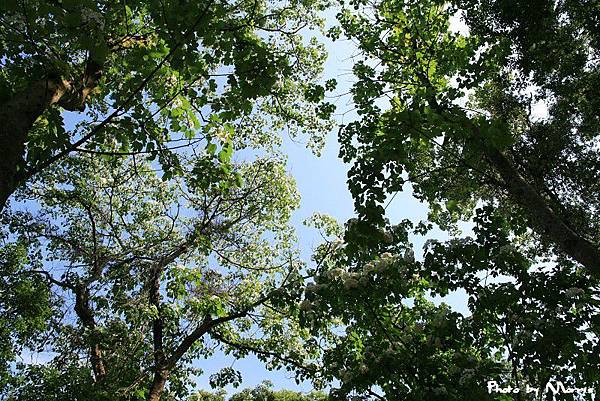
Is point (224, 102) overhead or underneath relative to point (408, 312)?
overhead

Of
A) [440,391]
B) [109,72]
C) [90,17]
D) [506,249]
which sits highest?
[109,72]

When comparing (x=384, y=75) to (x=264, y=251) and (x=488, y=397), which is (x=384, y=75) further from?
(x=488, y=397)

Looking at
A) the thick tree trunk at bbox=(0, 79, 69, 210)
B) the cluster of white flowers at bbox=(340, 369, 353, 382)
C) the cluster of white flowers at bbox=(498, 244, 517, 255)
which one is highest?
the thick tree trunk at bbox=(0, 79, 69, 210)

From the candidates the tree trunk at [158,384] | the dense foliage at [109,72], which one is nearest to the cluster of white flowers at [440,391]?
the dense foliage at [109,72]

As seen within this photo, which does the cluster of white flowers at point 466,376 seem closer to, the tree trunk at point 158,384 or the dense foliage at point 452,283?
the dense foliage at point 452,283

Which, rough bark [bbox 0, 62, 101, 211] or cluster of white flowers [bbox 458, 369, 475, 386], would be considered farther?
cluster of white flowers [bbox 458, 369, 475, 386]

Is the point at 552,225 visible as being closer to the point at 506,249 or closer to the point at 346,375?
the point at 506,249

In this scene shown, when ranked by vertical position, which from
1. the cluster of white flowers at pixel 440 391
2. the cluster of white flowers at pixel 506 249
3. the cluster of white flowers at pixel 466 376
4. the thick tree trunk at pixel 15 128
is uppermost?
the thick tree trunk at pixel 15 128

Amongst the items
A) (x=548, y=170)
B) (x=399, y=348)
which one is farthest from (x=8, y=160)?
(x=548, y=170)

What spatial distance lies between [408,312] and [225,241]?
7823 millimetres

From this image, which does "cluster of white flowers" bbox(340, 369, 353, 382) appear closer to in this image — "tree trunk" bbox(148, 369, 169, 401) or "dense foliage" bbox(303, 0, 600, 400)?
"dense foliage" bbox(303, 0, 600, 400)

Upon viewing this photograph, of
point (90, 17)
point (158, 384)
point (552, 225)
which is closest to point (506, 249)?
point (552, 225)

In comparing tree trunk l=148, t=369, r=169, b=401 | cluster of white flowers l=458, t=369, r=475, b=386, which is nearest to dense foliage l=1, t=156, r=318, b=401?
tree trunk l=148, t=369, r=169, b=401

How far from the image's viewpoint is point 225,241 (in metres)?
12.6
